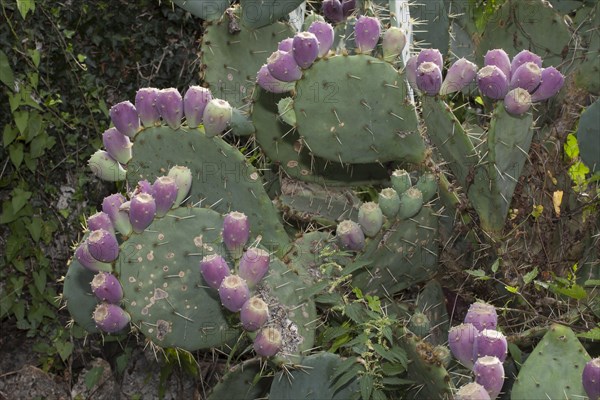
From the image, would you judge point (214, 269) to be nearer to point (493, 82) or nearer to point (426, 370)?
point (426, 370)

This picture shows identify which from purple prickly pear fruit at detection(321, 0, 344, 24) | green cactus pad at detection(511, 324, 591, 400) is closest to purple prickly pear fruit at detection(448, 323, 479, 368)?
green cactus pad at detection(511, 324, 591, 400)

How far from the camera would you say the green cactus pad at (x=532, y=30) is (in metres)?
2.65

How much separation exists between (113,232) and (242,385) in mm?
541

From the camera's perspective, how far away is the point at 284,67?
2.10 m

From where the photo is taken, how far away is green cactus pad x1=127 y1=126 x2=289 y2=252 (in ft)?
7.24

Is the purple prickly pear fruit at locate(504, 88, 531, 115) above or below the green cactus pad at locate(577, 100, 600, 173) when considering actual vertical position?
above

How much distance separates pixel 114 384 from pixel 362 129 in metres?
1.71

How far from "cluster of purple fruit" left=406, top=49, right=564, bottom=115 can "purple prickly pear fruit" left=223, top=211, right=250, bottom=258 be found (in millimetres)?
545

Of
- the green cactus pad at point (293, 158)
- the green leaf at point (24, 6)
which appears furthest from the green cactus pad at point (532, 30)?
the green leaf at point (24, 6)

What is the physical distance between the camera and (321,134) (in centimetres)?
221

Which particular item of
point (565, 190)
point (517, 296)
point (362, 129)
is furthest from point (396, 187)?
point (565, 190)

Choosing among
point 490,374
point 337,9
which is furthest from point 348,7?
point 490,374

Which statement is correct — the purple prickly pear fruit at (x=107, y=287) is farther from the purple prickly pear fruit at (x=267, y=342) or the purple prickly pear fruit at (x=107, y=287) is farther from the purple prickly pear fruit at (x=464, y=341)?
the purple prickly pear fruit at (x=464, y=341)

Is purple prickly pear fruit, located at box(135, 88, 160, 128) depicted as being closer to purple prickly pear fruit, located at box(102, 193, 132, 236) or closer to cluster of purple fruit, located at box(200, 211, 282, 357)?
purple prickly pear fruit, located at box(102, 193, 132, 236)
